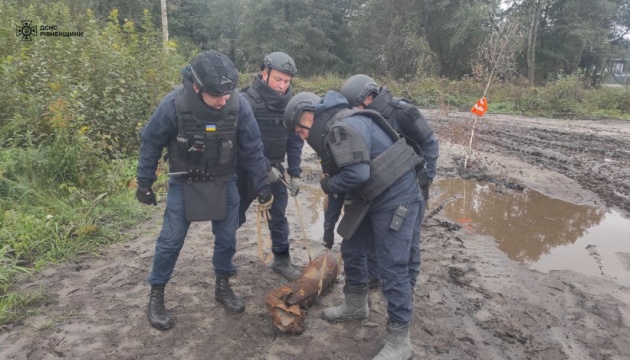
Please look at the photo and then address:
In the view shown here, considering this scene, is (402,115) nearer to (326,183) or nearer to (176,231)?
(326,183)

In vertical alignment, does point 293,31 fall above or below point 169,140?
above

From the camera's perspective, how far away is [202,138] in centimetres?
306

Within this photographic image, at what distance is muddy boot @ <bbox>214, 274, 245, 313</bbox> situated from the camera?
3.54 m

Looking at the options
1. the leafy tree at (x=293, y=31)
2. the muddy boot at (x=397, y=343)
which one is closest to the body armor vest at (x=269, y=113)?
the muddy boot at (x=397, y=343)

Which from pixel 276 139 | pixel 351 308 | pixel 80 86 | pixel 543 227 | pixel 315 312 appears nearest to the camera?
pixel 351 308

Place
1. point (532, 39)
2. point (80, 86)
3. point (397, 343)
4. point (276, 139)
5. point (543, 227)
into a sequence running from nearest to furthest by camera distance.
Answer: point (397, 343)
point (276, 139)
point (543, 227)
point (80, 86)
point (532, 39)

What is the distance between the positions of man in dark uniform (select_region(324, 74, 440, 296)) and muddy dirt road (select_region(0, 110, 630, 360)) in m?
0.67

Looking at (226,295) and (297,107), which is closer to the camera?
(297,107)

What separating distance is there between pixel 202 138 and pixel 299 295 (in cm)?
141

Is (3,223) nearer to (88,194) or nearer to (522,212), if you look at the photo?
(88,194)

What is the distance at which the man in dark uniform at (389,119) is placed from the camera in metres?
3.36

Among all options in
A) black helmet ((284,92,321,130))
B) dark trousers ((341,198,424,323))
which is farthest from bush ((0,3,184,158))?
dark trousers ((341,198,424,323))

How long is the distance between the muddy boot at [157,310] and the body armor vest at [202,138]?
925 millimetres

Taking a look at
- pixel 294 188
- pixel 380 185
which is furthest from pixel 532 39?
pixel 380 185
